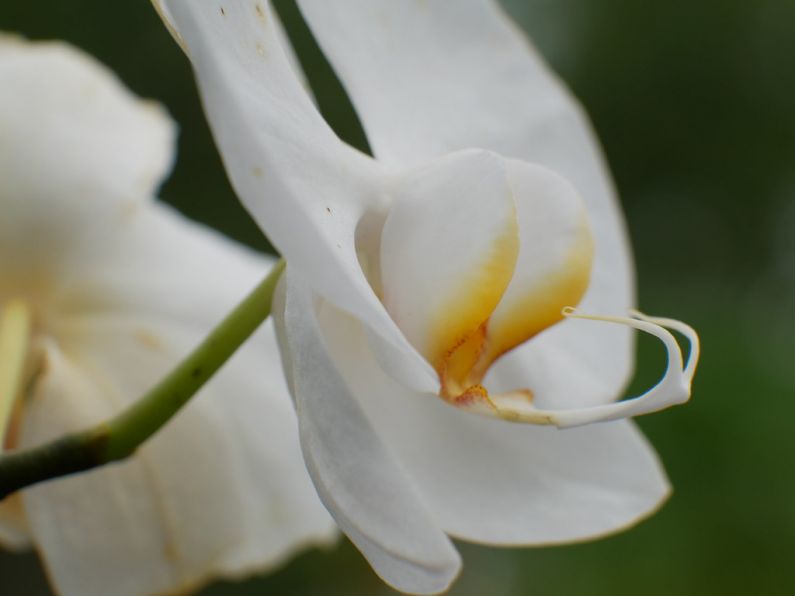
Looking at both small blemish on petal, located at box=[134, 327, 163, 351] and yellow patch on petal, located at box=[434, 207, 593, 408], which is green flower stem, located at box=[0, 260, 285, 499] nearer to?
yellow patch on petal, located at box=[434, 207, 593, 408]

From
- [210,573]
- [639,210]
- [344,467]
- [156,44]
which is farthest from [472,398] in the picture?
[639,210]

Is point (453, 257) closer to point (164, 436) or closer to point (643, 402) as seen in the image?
point (643, 402)

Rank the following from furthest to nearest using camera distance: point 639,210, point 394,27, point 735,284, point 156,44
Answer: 1. point 639,210
2. point 735,284
3. point 156,44
4. point 394,27

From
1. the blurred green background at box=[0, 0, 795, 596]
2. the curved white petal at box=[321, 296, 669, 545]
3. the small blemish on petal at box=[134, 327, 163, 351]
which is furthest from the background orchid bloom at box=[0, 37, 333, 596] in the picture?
the blurred green background at box=[0, 0, 795, 596]

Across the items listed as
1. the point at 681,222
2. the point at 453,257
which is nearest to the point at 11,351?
the point at 453,257

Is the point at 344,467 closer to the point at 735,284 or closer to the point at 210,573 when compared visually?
the point at 210,573

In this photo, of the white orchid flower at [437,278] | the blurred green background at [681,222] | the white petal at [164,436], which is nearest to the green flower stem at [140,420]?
the white orchid flower at [437,278]
